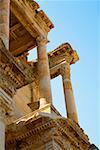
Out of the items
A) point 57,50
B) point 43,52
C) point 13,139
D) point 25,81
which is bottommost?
point 13,139

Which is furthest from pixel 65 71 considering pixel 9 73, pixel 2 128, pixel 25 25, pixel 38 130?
pixel 2 128

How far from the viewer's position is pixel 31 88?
80.3 ft

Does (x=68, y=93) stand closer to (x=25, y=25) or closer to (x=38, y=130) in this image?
(x=25, y=25)

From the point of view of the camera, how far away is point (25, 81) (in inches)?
618

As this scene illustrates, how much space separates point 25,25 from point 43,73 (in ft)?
11.4

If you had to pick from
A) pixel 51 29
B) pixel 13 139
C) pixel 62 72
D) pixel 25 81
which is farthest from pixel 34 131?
pixel 51 29

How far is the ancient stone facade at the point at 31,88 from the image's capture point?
15.0 m

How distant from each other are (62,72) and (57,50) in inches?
57.8

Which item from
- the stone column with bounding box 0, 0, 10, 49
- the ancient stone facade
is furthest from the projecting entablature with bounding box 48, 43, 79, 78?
the stone column with bounding box 0, 0, 10, 49

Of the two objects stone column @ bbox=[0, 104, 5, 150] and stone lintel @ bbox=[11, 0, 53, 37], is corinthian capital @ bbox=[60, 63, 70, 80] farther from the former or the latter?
stone column @ bbox=[0, 104, 5, 150]

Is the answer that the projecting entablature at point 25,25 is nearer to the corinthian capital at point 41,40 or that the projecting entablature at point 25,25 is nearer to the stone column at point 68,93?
the corinthian capital at point 41,40

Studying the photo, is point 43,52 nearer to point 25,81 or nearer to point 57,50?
point 57,50

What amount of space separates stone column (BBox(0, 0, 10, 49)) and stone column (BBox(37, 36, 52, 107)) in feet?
10.00

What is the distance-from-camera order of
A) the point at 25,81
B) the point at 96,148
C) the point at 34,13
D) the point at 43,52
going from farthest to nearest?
the point at 34,13
the point at 43,52
the point at 96,148
the point at 25,81
